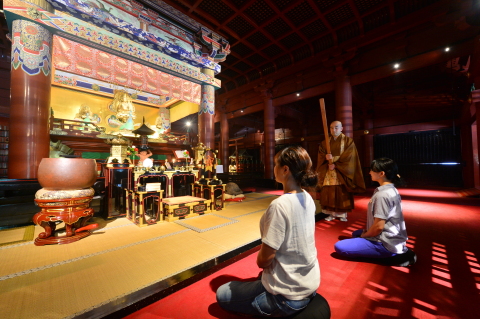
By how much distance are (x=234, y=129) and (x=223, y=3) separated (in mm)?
11527

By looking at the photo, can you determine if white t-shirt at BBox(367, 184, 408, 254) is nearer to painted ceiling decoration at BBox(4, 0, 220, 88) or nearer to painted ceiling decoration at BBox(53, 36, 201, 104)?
painted ceiling decoration at BBox(4, 0, 220, 88)

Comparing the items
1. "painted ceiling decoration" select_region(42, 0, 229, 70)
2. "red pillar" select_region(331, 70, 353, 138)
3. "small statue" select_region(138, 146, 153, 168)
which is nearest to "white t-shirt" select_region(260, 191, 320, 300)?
"small statue" select_region(138, 146, 153, 168)

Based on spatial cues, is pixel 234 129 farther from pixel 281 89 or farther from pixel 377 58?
pixel 377 58

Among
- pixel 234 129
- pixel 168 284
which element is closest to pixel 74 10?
pixel 168 284

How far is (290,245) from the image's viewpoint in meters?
1.04

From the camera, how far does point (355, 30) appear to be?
22.4ft

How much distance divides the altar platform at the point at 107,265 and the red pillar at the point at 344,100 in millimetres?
5934

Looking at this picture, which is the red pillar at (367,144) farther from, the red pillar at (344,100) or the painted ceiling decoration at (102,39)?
the painted ceiling decoration at (102,39)

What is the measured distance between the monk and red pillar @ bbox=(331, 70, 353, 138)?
3921 mm

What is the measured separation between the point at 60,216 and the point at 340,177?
4547mm

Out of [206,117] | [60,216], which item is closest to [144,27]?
[206,117]

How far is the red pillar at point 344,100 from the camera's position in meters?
7.06

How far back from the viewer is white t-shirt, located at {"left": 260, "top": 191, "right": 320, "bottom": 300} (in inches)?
38.7

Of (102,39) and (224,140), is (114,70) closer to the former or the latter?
(102,39)
